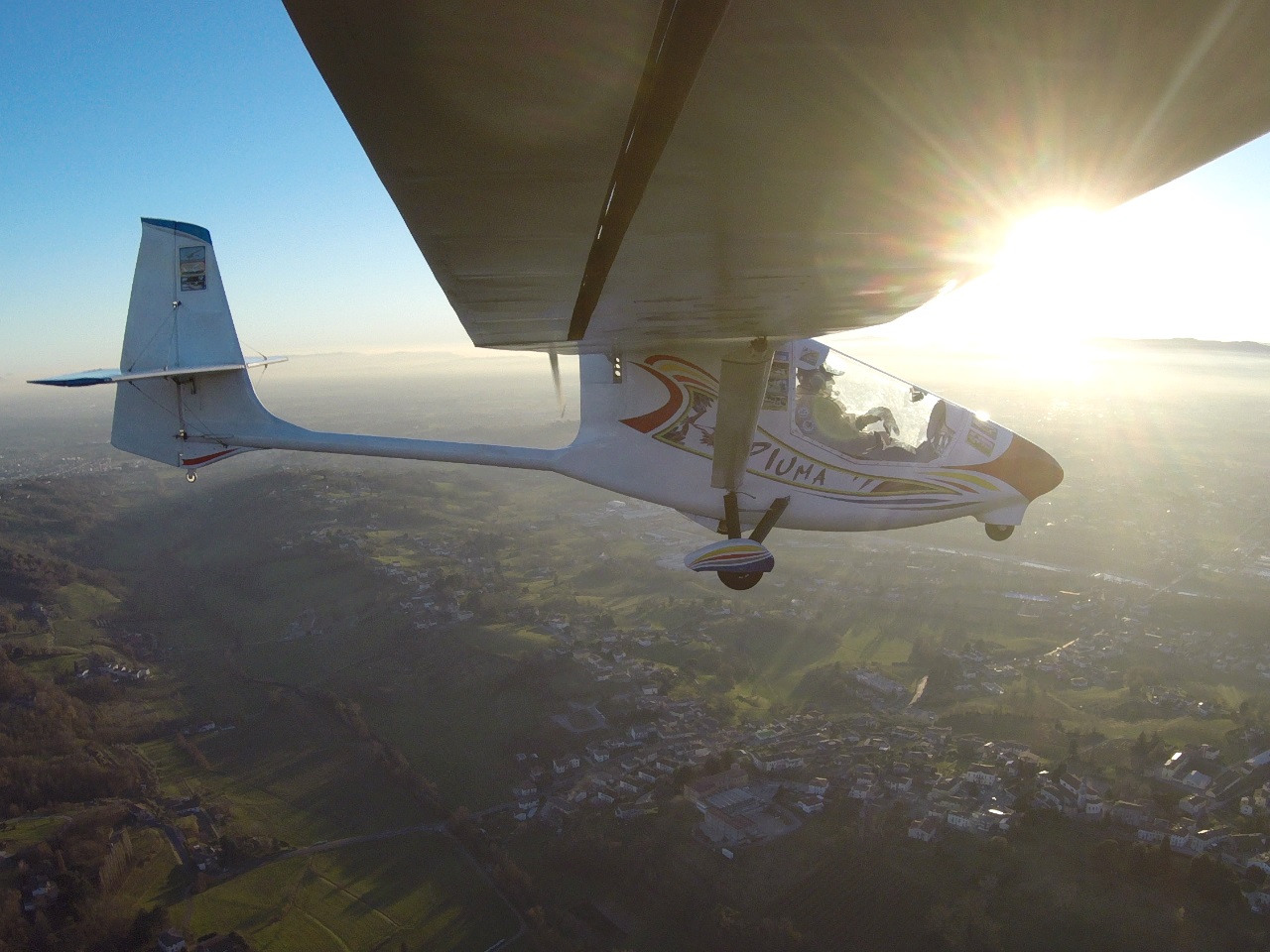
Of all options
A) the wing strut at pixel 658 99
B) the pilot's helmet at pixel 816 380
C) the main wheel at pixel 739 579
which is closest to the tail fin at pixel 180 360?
the main wheel at pixel 739 579

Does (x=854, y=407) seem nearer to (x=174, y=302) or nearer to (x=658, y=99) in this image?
(x=658, y=99)

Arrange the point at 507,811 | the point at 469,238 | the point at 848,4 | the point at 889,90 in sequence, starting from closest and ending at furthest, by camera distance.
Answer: the point at 848,4, the point at 889,90, the point at 469,238, the point at 507,811

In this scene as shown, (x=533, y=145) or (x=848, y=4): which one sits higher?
(x=848, y=4)

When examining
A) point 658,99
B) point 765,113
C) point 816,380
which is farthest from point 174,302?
point 765,113

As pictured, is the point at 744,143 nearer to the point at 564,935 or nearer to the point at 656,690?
the point at 564,935

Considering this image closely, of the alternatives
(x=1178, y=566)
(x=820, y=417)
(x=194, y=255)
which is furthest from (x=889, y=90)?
(x=1178, y=566)

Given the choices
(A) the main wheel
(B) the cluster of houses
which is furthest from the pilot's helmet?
(B) the cluster of houses

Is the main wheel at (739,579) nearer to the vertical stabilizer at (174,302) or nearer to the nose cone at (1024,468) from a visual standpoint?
the nose cone at (1024,468)

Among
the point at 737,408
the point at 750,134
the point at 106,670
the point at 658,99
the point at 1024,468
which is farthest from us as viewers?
the point at 106,670
